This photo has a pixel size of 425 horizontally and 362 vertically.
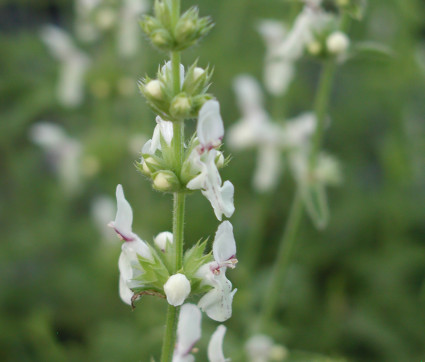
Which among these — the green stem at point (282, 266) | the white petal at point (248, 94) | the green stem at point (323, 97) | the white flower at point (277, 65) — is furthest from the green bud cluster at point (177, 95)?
the white petal at point (248, 94)

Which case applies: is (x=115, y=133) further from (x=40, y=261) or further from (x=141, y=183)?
(x=40, y=261)

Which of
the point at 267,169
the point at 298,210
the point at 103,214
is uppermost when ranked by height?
the point at 267,169

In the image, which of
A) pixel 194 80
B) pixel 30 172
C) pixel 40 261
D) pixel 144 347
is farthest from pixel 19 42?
pixel 194 80

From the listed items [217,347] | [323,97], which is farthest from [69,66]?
[217,347]

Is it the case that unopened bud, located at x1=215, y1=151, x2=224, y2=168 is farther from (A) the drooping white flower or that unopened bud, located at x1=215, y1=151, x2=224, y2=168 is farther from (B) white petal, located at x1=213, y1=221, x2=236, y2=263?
(A) the drooping white flower

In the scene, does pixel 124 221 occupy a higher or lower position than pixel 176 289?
higher

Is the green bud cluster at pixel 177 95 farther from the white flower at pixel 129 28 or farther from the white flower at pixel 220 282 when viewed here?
the white flower at pixel 129 28

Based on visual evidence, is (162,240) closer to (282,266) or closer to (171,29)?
(171,29)
